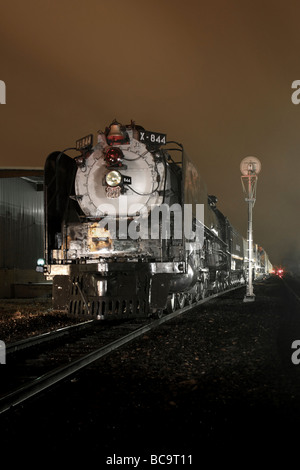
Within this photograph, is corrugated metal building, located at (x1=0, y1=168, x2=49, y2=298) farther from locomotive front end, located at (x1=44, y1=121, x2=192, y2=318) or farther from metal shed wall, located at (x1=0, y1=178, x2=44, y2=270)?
locomotive front end, located at (x1=44, y1=121, x2=192, y2=318)

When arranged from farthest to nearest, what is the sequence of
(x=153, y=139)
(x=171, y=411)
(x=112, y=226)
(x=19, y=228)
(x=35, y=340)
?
1. (x=19, y=228)
2. (x=112, y=226)
3. (x=153, y=139)
4. (x=35, y=340)
5. (x=171, y=411)

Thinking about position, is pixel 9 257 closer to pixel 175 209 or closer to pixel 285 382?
pixel 175 209

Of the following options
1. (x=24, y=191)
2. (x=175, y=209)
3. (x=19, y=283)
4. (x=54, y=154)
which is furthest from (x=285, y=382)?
(x=24, y=191)

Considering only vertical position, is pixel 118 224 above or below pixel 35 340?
above

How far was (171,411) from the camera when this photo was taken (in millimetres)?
3707

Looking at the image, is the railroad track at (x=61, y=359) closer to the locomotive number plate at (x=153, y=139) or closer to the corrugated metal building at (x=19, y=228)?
the locomotive number plate at (x=153, y=139)

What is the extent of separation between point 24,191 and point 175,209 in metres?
17.7

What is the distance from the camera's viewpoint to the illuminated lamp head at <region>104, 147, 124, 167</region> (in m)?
9.30

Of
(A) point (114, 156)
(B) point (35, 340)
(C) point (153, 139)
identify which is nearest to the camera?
(B) point (35, 340)

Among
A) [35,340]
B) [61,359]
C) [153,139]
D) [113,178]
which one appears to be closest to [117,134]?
[153,139]

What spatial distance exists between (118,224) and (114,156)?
4.86 feet

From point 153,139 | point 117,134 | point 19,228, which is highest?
point 117,134

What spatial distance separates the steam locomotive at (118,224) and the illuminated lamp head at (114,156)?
22mm

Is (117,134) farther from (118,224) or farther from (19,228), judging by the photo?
(19,228)
